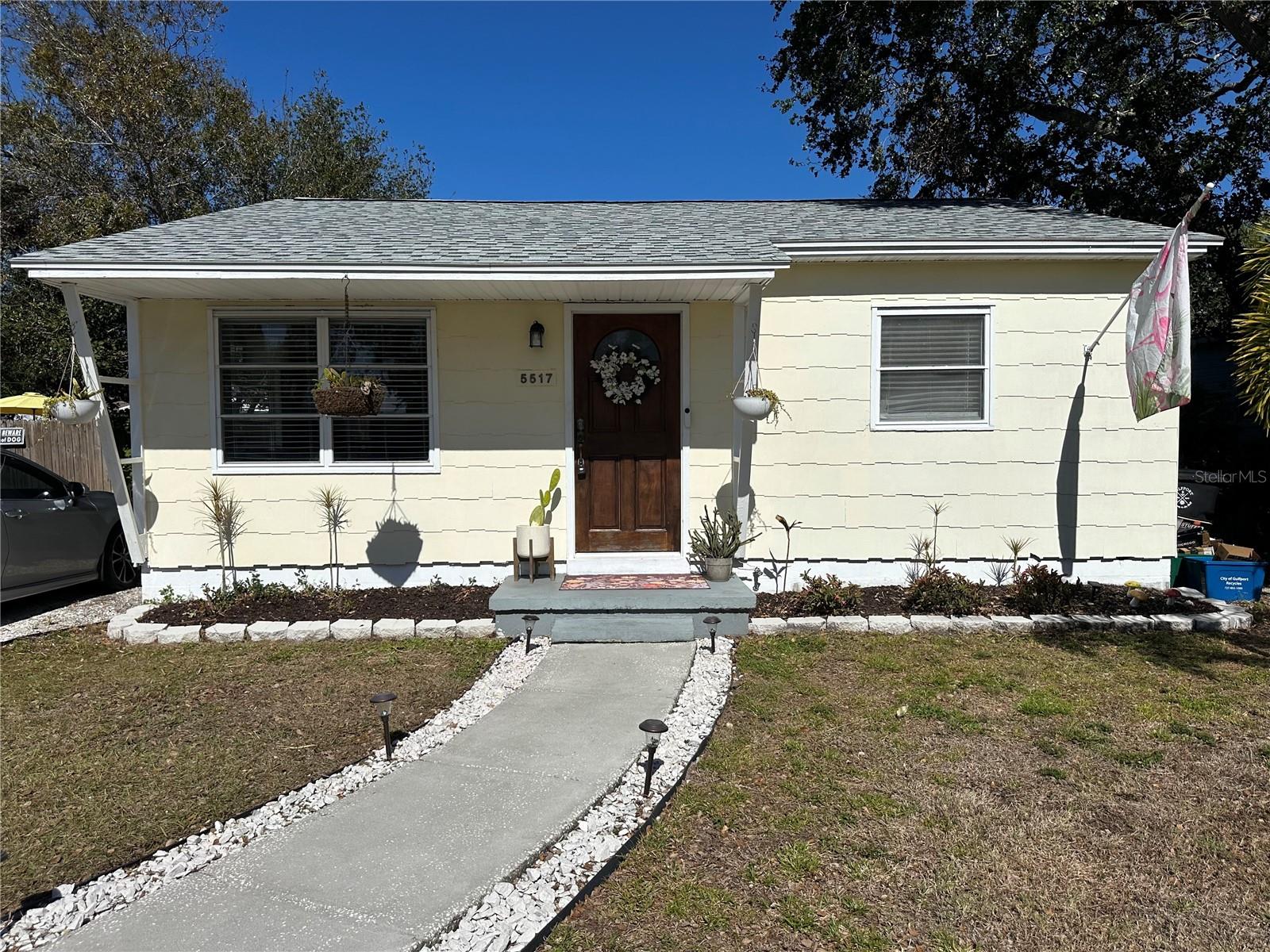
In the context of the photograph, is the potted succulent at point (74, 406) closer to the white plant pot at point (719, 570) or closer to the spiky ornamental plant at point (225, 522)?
the spiky ornamental plant at point (225, 522)

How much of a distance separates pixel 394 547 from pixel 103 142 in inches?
477

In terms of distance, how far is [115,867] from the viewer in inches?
104

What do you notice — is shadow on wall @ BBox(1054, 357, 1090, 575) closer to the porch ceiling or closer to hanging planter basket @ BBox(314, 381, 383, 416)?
the porch ceiling

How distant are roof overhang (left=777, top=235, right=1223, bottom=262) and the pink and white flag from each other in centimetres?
79

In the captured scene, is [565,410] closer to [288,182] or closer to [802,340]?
[802,340]

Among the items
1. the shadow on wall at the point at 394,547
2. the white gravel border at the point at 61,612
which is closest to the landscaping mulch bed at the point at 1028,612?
the shadow on wall at the point at 394,547

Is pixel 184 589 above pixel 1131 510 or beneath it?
beneath

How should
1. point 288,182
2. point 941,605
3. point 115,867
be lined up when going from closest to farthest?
point 115,867, point 941,605, point 288,182

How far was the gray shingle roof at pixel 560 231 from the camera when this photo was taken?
545cm

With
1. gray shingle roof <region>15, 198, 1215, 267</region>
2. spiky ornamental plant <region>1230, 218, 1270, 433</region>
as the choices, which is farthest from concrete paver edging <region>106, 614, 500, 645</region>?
spiky ornamental plant <region>1230, 218, 1270, 433</region>

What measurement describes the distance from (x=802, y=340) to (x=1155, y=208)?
816 cm

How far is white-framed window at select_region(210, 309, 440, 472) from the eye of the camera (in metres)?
6.30

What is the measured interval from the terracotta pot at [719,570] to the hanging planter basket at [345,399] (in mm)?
2981

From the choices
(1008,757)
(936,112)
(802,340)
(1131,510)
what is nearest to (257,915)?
(1008,757)
